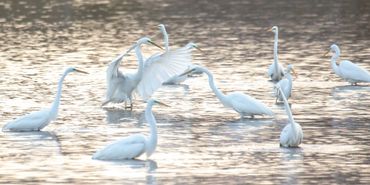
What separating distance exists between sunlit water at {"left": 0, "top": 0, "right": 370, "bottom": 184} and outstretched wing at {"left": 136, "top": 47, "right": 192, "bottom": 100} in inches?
18.4

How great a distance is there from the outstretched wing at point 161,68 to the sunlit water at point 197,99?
0.47m

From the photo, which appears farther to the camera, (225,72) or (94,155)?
(225,72)

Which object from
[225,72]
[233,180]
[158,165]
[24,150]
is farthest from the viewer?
[225,72]

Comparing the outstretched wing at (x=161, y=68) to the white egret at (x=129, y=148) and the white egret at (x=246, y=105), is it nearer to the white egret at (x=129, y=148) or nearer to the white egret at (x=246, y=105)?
the white egret at (x=246, y=105)

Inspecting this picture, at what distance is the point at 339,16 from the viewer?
38969mm

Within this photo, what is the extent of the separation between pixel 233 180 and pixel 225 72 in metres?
11.4

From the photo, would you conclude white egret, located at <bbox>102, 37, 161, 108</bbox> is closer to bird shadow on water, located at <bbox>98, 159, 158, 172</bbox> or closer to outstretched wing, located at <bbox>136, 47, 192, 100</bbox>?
outstretched wing, located at <bbox>136, 47, 192, 100</bbox>

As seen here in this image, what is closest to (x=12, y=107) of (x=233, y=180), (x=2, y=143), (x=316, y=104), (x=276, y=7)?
(x=2, y=143)

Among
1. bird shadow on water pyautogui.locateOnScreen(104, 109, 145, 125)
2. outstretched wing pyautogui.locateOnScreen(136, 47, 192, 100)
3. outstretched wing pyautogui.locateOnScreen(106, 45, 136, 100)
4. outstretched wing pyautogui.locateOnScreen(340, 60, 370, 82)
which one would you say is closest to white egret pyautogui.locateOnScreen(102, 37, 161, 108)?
outstretched wing pyautogui.locateOnScreen(106, 45, 136, 100)

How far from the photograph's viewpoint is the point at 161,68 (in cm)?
2142

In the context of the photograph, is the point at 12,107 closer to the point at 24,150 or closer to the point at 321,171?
the point at 24,150

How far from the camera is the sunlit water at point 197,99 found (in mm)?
15367

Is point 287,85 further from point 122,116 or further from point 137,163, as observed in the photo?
point 137,163

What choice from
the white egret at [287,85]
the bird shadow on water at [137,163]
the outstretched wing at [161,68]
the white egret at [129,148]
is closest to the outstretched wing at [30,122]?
the white egret at [129,148]
